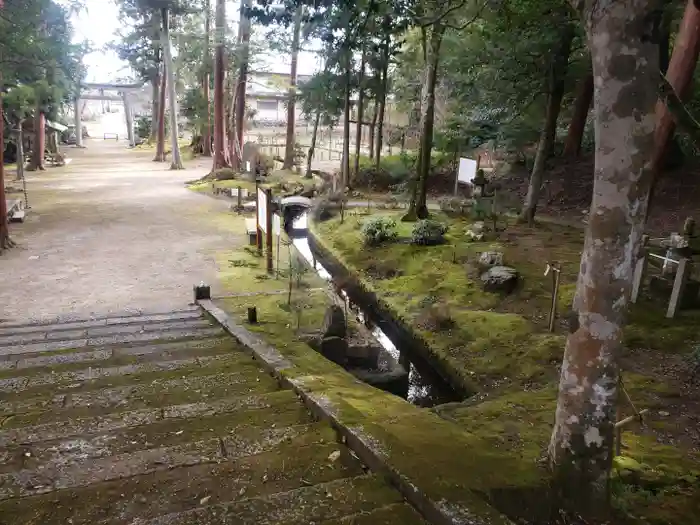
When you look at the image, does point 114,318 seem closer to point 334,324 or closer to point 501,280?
point 334,324

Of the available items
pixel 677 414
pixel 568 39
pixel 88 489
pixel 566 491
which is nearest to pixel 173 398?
pixel 88 489

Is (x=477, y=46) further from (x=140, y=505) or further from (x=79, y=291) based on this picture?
(x=140, y=505)

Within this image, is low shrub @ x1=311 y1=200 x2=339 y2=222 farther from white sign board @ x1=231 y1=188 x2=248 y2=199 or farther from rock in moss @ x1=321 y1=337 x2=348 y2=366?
rock in moss @ x1=321 y1=337 x2=348 y2=366

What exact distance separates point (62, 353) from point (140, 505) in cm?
370

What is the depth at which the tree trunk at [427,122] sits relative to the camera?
12.3 metres

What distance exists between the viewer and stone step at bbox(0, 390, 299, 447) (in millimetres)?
3547

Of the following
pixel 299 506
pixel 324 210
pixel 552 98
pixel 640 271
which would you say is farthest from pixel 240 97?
pixel 299 506

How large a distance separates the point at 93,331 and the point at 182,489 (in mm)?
4773

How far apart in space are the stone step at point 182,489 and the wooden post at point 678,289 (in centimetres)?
626

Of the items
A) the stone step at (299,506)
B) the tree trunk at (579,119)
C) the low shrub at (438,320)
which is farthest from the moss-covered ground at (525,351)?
the tree trunk at (579,119)

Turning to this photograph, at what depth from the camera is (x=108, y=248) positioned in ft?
42.0

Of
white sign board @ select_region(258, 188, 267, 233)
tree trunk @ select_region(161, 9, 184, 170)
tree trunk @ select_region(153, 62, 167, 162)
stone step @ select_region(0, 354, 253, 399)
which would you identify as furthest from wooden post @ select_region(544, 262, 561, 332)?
tree trunk @ select_region(153, 62, 167, 162)

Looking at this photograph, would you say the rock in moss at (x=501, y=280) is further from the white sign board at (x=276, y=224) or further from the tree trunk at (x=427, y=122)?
the tree trunk at (x=427, y=122)

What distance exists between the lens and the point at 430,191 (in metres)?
19.9
